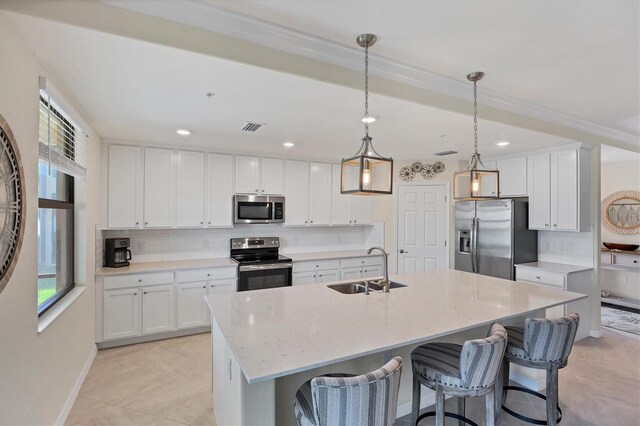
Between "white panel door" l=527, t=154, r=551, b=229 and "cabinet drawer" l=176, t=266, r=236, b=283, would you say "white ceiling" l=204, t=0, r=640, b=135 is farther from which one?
"cabinet drawer" l=176, t=266, r=236, b=283

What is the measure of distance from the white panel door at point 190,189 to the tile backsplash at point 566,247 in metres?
4.71

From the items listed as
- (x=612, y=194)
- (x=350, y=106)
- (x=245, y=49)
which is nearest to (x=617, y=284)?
(x=612, y=194)

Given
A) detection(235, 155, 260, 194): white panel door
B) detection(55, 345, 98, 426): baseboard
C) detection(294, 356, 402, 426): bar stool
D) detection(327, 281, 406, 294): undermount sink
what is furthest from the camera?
detection(235, 155, 260, 194): white panel door

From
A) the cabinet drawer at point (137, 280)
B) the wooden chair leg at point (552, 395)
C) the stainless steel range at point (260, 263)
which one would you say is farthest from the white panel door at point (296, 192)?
the wooden chair leg at point (552, 395)

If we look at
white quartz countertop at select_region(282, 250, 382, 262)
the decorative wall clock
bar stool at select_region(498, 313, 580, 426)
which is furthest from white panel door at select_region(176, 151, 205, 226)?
bar stool at select_region(498, 313, 580, 426)

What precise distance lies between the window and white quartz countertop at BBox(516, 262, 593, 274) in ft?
16.1

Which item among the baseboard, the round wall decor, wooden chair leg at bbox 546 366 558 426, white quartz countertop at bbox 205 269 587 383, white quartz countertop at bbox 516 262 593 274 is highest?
the round wall decor

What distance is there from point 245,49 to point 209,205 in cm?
273

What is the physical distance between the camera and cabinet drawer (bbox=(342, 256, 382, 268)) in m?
4.93

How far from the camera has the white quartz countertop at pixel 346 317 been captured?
1485 mm

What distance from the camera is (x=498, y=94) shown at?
9.39ft

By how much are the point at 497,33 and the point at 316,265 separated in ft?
11.4

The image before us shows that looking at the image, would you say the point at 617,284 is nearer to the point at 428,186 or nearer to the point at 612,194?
the point at 612,194

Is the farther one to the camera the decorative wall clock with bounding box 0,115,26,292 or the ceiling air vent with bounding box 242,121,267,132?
the ceiling air vent with bounding box 242,121,267,132
